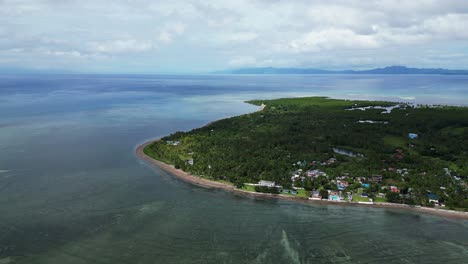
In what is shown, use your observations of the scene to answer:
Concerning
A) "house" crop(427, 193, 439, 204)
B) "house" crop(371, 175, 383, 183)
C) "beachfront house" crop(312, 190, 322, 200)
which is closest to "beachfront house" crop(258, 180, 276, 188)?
"beachfront house" crop(312, 190, 322, 200)

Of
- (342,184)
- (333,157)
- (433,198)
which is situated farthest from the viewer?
(333,157)

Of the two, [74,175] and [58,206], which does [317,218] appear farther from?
[74,175]

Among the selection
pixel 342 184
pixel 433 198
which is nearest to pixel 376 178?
pixel 342 184

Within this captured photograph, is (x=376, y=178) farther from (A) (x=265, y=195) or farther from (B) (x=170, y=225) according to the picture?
(B) (x=170, y=225)

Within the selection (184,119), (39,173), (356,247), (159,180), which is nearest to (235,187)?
(159,180)

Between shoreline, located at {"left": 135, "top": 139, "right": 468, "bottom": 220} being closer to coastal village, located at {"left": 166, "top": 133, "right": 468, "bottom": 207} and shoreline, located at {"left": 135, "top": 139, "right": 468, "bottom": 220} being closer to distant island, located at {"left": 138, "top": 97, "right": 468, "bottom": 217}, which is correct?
distant island, located at {"left": 138, "top": 97, "right": 468, "bottom": 217}

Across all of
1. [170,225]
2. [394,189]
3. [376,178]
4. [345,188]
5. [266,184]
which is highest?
[376,178]

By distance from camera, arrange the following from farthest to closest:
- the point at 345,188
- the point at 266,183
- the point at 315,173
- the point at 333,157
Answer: the point at 333,157, the point at 315,173, the point at 266,183, the point at 345,188

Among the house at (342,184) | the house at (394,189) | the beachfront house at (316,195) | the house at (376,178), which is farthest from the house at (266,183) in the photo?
the house at (394,189)

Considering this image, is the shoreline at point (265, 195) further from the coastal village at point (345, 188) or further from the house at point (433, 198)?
the house at point (433, 198)
